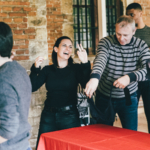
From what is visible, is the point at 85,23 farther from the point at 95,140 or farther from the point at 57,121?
the point at 95,140

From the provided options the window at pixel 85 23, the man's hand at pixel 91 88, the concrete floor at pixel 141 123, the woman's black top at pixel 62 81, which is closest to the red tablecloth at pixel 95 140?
the man's hand at pixel 91 88

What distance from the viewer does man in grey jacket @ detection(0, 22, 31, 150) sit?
1.04 m

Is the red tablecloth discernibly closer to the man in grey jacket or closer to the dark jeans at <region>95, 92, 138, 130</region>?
the dark jeans at <region>95, 92, 138, 130</region>

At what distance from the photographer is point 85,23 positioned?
18.6 feet

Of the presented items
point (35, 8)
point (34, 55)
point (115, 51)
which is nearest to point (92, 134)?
point (115, 51)

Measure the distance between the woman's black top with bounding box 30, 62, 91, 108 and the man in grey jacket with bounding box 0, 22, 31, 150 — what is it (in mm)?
1161

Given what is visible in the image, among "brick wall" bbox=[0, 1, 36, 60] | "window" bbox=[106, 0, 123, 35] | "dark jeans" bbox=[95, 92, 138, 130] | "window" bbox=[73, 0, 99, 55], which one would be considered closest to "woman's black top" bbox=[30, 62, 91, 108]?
"dark jeans" bbox=[95, 92, 138, 130]

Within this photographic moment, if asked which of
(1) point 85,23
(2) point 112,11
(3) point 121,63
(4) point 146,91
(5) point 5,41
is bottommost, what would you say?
(4) point 146,91

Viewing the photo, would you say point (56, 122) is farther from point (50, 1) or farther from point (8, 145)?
point (50, 1)

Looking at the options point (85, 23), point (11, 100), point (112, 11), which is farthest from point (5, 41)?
point (112, 11)

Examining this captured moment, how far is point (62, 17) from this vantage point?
5.52 metres

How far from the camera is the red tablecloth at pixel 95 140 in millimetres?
1497

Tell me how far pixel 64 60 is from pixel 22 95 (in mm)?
1445

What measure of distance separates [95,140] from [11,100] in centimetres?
76
